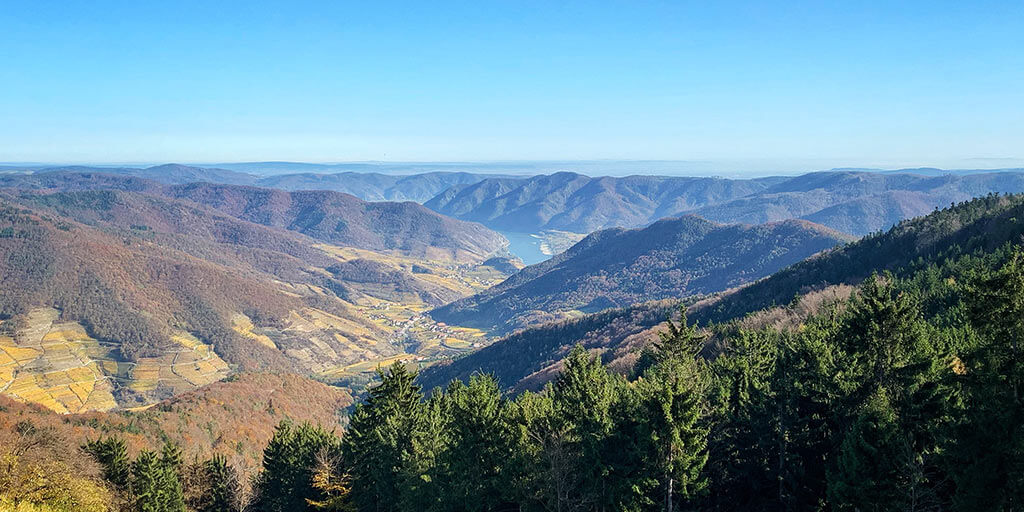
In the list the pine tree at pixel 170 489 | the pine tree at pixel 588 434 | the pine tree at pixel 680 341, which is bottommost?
the pine tree at pixel 170 489

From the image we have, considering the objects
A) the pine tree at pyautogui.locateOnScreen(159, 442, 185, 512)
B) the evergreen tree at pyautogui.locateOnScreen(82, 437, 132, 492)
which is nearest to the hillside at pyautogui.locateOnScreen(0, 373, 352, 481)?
the evergreen tree at pyautogui.locateOnScreen(82, 437, 132, 492)

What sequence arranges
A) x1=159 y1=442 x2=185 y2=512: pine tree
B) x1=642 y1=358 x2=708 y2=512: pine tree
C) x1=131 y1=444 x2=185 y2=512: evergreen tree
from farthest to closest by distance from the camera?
x1=159 y1=442 x2=185 y2=512: pine tree < x1=131 y1=444 x2=185 y2=512: evergreen tree < x1=642 y1=358 x2=708 y2=512: pine tree

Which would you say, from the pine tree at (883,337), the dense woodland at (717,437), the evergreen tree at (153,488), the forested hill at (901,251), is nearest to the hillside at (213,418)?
the evergreen tree at (153,488)

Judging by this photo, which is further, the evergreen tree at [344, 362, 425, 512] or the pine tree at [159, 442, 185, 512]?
the pine tree at [159, 442, 185, 512]

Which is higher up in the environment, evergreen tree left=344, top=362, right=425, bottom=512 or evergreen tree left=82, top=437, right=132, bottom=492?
evergreen tree left=344, top=362, right=425, bottom=512

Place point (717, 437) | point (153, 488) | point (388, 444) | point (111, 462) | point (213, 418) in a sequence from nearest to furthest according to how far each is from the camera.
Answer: point (717, 437) < point (388, 444) < point (153, 488) < point (111, 462) < point (213, 418)

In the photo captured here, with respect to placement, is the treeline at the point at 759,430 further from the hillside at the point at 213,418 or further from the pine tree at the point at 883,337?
the hillside at the point at 213,418

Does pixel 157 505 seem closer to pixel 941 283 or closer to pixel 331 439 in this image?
pixel 331 439

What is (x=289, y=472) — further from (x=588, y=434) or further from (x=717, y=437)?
(x=717, y=437)

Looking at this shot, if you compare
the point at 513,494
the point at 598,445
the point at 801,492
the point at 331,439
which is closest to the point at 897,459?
the point at 801,492

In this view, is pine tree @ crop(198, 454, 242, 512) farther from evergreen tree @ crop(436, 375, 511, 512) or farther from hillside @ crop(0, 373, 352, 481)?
evergreen tree @ crop(436, 375, 511, 512)

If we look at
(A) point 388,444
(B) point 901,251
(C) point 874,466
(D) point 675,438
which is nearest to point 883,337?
(C) point 874,466

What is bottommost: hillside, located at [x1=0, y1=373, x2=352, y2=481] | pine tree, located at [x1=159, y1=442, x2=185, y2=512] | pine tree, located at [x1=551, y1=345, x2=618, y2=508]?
hillside, located at [x1=0, y1=373, x2=352, y2=481]
